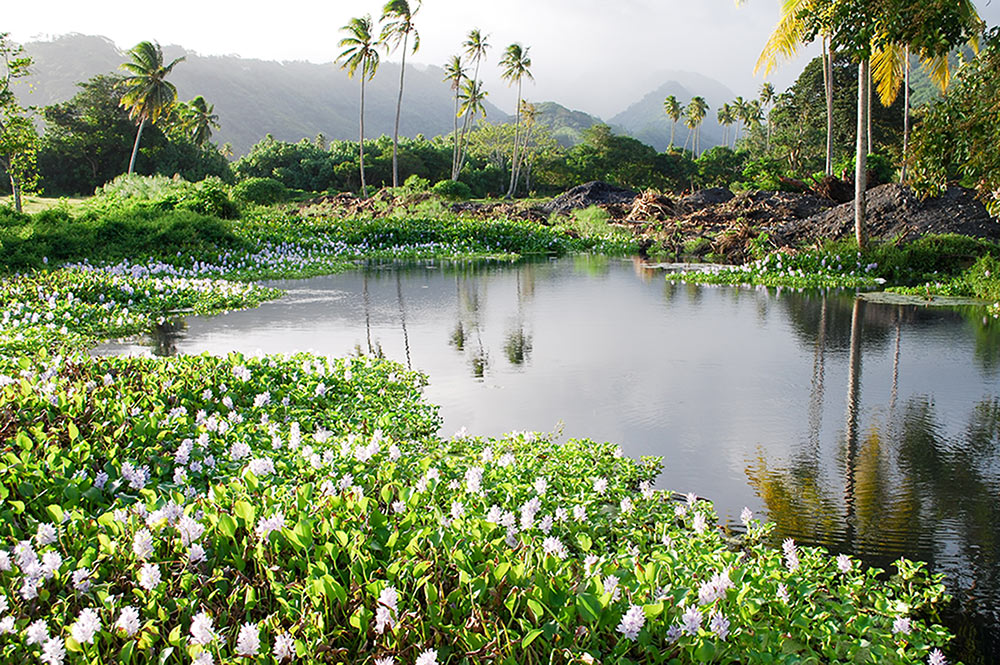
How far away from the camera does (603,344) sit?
27.9ft

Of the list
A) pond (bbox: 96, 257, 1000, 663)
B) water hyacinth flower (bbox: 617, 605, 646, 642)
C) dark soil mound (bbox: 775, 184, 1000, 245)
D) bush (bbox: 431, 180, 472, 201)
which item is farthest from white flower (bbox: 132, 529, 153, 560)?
bush (bbox: 431, 180, 472, 201)

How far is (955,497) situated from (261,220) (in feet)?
70.0

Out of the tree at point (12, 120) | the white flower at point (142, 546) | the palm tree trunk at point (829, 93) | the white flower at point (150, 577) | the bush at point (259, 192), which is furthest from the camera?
the bush at point (259, 192)

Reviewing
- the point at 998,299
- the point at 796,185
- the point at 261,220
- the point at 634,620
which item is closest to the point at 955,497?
the point at 634,620

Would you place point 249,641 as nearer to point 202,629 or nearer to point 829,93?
point 202,629

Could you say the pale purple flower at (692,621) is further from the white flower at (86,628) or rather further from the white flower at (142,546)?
the white flower at (142,546)

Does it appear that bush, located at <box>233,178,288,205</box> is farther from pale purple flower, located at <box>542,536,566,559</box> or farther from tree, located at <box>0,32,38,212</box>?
pale purple flower, located at <box>542,536,566,559</box>

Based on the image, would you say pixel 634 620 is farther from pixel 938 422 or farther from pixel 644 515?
pixel 938 422

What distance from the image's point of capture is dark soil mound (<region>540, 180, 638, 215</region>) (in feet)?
103

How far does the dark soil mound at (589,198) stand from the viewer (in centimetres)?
3138

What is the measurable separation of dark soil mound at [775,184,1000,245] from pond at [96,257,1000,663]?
5728 millimetres

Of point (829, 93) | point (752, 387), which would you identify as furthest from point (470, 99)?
point (752, 387)

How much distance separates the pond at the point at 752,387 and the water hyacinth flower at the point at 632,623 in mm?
1614

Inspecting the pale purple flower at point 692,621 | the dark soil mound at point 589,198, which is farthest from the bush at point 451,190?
the pale purple flower at point 692,621
